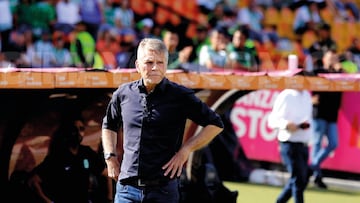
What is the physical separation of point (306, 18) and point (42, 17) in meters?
7.89

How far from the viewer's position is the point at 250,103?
46.2 feet

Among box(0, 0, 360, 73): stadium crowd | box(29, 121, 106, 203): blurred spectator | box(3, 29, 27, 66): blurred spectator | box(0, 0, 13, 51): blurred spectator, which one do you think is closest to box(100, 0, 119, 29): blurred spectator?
box(0, 0, 360, 73): stadium crowd

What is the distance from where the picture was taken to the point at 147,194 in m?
5.88

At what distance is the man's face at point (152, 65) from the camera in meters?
5.73

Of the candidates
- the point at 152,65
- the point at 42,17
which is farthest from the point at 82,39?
the point at 152,65

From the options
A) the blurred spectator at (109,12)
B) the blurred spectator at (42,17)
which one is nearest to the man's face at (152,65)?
the blurred spectator at (42,17)

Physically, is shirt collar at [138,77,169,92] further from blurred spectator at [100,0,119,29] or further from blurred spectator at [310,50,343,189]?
blurred spectator at [100,0,119,29]

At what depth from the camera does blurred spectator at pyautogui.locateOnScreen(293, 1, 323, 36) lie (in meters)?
22.6

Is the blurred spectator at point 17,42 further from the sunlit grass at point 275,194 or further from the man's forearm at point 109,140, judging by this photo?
the man's forearm at point 109,140

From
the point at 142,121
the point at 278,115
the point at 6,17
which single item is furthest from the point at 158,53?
the point at 6,17

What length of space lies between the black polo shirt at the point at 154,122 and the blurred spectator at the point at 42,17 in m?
11.3

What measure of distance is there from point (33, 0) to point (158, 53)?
40.0 ft

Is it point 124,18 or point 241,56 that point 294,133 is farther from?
point 124,18

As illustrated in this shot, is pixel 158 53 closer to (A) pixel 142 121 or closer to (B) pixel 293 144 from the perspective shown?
(A) pixel 142 121
